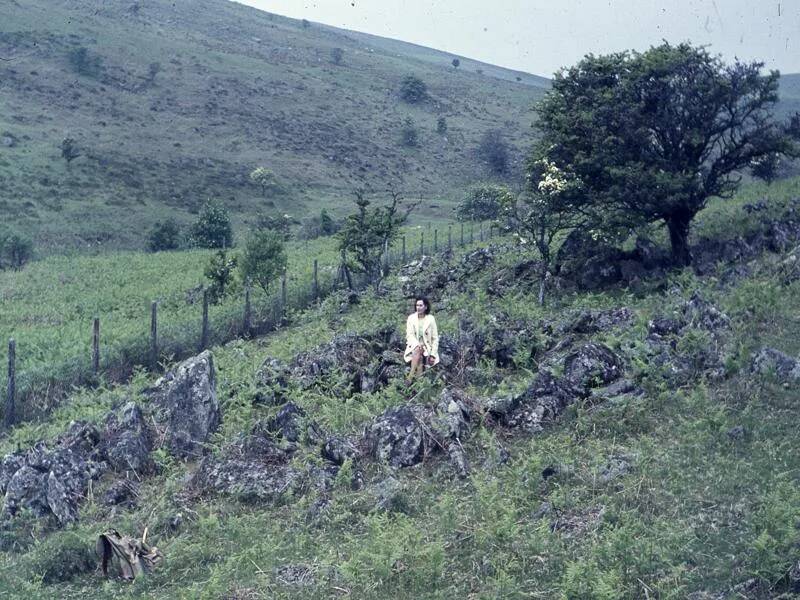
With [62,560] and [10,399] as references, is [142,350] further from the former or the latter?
[62,560]

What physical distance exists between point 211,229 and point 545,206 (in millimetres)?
30760

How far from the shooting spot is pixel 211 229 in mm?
48812

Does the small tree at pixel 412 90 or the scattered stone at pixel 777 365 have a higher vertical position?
the small tree at pixel 412 90

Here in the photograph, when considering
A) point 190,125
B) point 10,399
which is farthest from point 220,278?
point 190,125

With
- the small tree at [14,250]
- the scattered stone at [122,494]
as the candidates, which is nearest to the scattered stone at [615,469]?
the scattered stone at [122,494]

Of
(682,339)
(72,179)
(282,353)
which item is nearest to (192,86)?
(72,179)

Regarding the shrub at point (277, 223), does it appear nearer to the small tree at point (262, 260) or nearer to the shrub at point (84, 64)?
the small tree at point (262, 260)

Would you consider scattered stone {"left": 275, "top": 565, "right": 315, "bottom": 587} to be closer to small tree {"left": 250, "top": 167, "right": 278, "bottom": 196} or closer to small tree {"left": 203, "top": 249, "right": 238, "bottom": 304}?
small tree {"left": 203, "top": 249, "right": 238, "bottom": 304}

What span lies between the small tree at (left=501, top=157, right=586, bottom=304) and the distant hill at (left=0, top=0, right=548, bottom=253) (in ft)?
104

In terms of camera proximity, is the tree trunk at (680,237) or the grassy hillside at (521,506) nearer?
the grassy hillside at (521,506)

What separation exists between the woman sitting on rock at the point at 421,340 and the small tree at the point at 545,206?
28.3 ft

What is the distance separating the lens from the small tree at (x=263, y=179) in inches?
2430

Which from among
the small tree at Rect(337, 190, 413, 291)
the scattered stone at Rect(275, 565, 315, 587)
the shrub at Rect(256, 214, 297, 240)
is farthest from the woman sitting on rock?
the shrub at Rect(256, 214, 297, 240)

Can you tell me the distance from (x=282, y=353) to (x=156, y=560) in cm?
859
